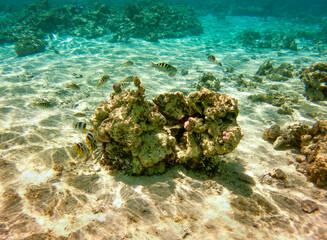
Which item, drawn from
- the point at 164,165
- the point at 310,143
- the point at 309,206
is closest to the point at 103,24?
the point at 164,165

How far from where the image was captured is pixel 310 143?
4273 mm

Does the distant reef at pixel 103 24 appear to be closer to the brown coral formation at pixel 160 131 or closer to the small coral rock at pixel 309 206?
the brown coral formation at pixel 160 131

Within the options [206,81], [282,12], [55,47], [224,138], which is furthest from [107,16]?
[282,12]

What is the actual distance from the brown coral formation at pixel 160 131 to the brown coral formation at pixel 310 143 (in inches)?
73.2

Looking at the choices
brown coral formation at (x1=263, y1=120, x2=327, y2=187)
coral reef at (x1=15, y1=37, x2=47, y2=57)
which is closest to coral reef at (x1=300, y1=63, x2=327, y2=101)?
brown coral formation at (x1=263, y1=120, x2=327, y2=187)

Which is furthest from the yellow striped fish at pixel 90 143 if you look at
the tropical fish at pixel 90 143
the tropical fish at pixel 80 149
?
the tropical fish at pixel 80 149

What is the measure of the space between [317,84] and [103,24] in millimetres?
21602

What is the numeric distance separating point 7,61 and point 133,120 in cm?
1487

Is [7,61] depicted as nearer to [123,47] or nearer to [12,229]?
[123,47]

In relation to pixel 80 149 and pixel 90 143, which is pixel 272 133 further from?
pixel 80 149

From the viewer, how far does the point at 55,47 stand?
15.7 meters

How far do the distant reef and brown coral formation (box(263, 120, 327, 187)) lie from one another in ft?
53.5

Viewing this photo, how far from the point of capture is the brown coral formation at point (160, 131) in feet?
11.0

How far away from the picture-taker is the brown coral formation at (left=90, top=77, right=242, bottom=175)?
3.35 metres
